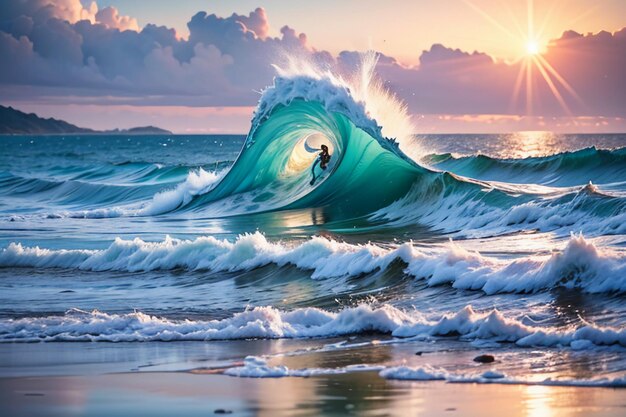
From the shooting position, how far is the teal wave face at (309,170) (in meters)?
24.0

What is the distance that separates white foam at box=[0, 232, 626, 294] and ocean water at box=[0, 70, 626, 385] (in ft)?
0.10

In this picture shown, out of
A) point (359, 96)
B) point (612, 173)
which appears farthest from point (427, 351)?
point (612, 173)

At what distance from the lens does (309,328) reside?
9.84 meters

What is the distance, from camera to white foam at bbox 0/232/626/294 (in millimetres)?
10273

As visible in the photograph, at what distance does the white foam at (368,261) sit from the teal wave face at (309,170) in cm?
662

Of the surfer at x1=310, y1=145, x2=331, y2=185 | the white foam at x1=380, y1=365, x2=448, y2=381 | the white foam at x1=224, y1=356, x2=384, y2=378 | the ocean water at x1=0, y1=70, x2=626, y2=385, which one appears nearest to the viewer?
the white foam at x1=380, y1=365, x2=448, y2=381

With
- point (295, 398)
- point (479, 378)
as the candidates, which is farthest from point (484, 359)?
point (295, 398)

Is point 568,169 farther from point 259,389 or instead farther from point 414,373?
point 259,389

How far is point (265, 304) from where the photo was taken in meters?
12.2

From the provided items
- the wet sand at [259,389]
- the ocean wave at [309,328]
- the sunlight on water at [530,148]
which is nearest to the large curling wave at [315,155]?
the ocean wave at [309,328]

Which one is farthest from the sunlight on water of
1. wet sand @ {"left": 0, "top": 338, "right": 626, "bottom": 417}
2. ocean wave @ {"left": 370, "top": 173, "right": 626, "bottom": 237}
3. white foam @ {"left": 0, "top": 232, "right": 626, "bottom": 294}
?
wet sand @ {"left": 0, "top": 338, "right": 626, "bottom": 417}

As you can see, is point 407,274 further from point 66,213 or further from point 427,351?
point 66,213

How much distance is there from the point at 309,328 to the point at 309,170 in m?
18.9

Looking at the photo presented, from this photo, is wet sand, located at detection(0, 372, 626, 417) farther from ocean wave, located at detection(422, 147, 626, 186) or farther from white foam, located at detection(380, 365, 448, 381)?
ocean wave, located at detection(422, 147, 626, 186)
